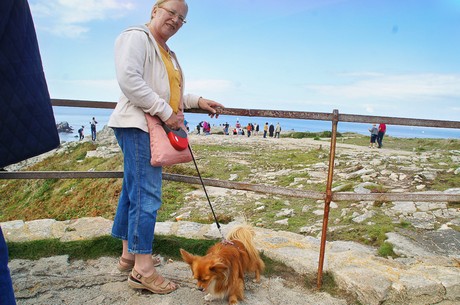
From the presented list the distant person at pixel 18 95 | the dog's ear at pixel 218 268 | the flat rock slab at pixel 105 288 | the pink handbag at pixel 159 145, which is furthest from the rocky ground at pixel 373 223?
the distant person at pixel 18 95

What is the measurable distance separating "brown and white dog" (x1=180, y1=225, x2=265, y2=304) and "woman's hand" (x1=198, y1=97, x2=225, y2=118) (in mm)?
1204

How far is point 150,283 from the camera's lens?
9.85 ft

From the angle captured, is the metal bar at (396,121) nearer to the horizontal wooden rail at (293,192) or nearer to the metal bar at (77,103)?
the horizontal wooden rail at (293,192)

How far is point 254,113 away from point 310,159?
1174 cm

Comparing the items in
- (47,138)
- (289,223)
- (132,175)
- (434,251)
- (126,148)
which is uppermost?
(47,138)

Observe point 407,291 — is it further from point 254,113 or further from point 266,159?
point 266,159

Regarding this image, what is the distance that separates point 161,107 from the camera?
8.80 ft

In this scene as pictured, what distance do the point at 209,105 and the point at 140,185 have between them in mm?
979

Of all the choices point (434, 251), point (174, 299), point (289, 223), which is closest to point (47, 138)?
point (174, 299)

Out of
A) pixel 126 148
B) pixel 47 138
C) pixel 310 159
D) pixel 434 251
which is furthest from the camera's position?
pixel 310 159

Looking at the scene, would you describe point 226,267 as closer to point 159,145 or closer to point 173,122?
point 159,145

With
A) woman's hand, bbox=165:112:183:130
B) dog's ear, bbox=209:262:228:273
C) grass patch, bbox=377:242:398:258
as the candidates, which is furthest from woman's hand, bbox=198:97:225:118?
grass patch, bbox=377:242:398:258

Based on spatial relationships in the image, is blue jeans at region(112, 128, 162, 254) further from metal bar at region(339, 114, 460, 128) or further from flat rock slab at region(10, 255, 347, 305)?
metal bar at region(339, 114, 460, 128)

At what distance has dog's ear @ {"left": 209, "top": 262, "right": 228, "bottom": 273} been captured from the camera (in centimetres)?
275
